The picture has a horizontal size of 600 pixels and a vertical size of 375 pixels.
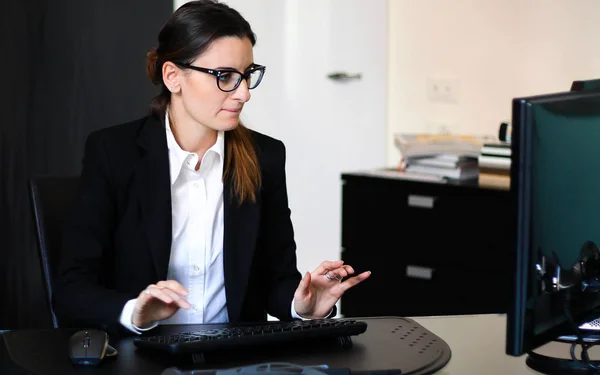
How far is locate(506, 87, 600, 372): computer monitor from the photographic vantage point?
1.20 m

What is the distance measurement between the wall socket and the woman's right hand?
2.79 m

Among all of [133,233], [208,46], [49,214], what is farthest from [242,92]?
[49,214]

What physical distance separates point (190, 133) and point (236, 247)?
0.25m

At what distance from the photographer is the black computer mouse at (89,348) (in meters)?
1.36

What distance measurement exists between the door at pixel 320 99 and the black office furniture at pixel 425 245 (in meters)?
0.68

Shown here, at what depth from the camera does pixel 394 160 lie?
4.43 metres

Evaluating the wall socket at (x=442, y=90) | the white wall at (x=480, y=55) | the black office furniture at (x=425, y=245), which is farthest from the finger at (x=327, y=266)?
the wall socket at (x=442, y=90)

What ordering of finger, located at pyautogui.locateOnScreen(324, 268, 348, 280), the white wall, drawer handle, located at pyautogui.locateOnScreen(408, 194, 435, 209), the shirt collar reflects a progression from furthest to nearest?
the white wall
drawer handle, located at pyautogui.locateOnScreen(408, 194, 435, 209)
the shirt collar
finger, located at pyautogui.locateOnScreen(324, 268, 348, 280)

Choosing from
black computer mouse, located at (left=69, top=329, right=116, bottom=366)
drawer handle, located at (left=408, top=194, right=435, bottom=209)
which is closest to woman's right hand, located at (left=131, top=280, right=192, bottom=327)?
black computer mouse, located at (left=69, top=329, right=116, bottom=366)

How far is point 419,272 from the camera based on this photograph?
3.45 meters

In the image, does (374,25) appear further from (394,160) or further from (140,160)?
(140,160)

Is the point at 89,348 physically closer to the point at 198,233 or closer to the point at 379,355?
the point at 379,355

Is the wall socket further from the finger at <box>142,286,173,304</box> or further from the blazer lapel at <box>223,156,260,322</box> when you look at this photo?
the finger at <box>142,286,173,304</box>

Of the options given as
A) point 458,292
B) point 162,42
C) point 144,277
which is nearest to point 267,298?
point 144,277
